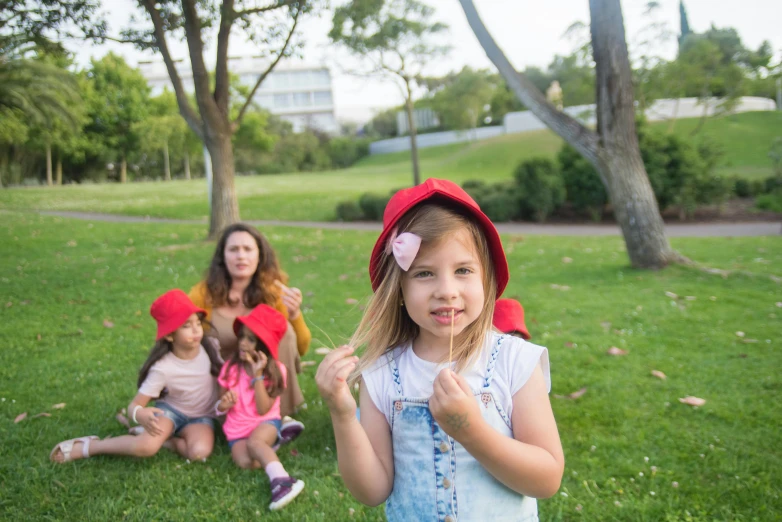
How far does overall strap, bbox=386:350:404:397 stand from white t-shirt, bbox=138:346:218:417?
8.05ft

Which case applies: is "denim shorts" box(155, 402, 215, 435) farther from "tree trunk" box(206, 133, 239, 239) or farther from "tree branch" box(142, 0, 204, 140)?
"tree branch" box(142, 0, 204, 140)

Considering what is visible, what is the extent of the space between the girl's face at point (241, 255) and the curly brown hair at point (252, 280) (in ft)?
0.17

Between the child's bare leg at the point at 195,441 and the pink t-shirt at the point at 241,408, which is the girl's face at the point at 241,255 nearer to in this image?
the pink t-shirt at the point at 241,408

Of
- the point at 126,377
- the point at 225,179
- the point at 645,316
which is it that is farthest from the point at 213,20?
the point at 645,316

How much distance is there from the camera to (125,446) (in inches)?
143

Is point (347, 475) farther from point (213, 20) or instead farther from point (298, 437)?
point (213, 20)

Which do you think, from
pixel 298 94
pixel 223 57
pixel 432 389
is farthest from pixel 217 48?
pixel 298 94

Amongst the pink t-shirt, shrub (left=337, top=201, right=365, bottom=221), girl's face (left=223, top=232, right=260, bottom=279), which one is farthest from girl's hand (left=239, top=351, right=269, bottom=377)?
shrub (left=337, top=201, right=365, bottom=221)

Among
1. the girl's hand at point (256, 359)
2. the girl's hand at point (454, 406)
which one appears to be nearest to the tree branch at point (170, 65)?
the girl's hand at point (256, 359)

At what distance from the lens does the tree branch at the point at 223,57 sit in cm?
1130

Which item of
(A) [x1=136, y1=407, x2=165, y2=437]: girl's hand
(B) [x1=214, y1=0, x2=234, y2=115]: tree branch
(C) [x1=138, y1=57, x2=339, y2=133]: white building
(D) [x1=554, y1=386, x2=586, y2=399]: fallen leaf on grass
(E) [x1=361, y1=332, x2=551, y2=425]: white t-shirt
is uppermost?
(C) [x1=138, y1=57, x2=339, y2=133]: white building

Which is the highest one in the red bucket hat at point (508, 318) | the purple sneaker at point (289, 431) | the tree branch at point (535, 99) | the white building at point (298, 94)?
the white building at point (298, 94)

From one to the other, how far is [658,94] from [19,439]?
2820 cm

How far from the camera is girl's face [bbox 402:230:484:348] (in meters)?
1.66
